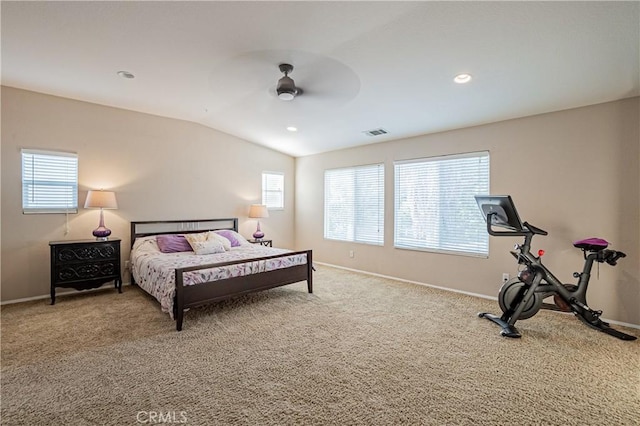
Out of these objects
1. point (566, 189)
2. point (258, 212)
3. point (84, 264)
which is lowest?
point (84, 264)

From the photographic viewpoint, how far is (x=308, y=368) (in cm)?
247

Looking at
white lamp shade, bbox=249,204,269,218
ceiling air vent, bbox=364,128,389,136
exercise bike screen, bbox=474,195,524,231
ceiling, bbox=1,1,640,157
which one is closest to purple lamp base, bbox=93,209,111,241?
ceiling, bbox=1,1,640,157

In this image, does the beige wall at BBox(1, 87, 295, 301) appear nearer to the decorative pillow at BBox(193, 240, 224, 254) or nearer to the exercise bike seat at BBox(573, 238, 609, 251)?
the decorative pillow at BBox(193, 240, 224, 254)

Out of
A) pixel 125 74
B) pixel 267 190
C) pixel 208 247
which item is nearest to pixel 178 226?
pixel 208 247

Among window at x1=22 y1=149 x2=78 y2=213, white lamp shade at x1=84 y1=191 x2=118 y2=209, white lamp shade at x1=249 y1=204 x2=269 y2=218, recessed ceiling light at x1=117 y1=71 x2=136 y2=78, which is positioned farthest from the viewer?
white lamp shade at x1=249 y1=204 x2=269 y2=218

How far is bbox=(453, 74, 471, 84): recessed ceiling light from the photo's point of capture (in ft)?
10.5

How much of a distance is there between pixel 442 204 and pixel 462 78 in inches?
81.4

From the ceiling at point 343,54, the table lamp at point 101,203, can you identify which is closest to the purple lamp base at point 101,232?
the table lamp at point 101,203

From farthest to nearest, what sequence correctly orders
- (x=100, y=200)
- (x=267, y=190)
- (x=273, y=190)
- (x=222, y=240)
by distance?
(x=273, y=190) → (x=267, y=190) → (x=222, y=240) → (x=100, y=200)

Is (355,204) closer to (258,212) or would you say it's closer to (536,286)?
(258,212)

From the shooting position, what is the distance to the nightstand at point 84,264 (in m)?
4.04

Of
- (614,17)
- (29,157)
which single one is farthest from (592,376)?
(29,157)

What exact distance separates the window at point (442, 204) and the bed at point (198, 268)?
6.33 ft

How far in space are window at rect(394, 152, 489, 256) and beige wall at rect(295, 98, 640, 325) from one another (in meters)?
0.16
